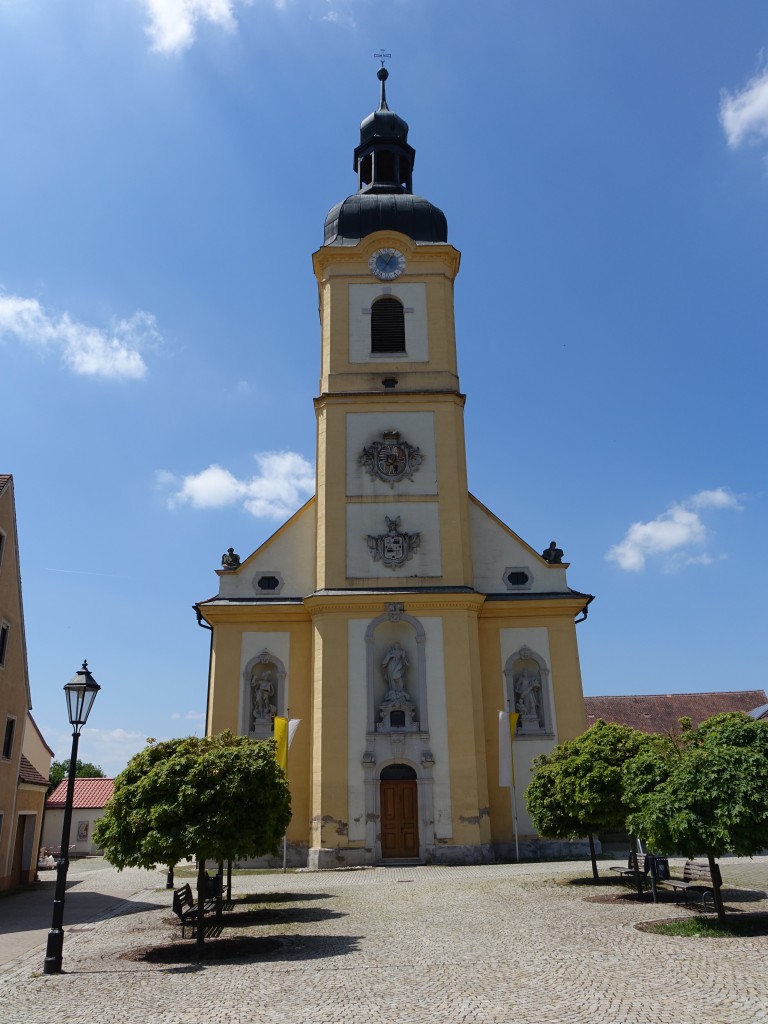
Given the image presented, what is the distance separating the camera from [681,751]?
13680mm

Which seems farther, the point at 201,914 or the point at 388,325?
the point at 388,325

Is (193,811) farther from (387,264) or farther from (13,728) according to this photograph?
(387,264)

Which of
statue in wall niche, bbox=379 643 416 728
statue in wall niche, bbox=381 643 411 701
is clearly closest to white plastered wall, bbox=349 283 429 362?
statue in wall niche, bbox=381 643 411 701

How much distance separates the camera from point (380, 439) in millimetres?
28719

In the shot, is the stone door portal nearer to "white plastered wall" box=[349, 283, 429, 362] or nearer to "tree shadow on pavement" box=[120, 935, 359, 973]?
"tree shadow on pavement" box=[120, 935, 359, 973]

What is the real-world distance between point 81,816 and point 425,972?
40.8 metres

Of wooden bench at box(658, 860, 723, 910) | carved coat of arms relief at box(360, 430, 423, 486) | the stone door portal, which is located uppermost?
carved coat of arms relief at box(360, 430, 423, 486)

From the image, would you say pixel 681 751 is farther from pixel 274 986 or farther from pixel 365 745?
pixel 365 745

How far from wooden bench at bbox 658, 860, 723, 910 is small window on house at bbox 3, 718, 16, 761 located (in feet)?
52.5

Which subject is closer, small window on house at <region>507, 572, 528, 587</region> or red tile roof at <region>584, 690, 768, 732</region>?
small window on house at <region>507, 572, 528, 587</region>


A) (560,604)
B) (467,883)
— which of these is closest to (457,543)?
(560,604)

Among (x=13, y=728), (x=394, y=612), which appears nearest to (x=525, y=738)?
(x=394, y=612)

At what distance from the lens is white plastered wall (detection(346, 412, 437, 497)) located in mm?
28031

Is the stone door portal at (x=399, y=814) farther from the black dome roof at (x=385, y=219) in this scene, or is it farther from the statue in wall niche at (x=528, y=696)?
the black dome roof at (x=385, y=219)
